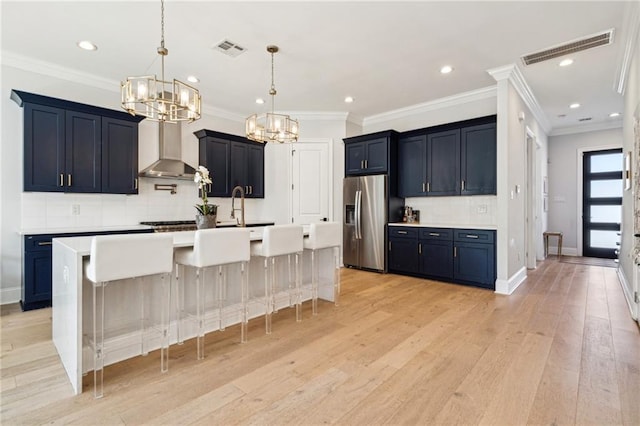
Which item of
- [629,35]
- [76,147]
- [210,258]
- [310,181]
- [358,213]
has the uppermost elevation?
[629,35]

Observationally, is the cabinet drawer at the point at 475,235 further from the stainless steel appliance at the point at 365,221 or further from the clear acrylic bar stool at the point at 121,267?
the clear acrylic bar stool at the point at 121,267

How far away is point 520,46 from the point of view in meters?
3.46

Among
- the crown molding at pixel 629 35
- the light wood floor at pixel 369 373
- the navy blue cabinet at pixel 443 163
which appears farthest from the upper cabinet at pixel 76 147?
the crown molding at pixel 629 35

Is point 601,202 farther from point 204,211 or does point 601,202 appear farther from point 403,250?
point 204,211

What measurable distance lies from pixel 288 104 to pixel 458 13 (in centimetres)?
319

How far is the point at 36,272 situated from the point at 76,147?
153cm

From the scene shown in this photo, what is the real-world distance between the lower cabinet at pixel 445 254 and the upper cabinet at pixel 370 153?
1128 mm

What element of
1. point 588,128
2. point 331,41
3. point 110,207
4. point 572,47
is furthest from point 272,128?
point 588,128

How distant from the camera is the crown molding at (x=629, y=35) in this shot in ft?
8.96

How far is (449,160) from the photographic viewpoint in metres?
4.93

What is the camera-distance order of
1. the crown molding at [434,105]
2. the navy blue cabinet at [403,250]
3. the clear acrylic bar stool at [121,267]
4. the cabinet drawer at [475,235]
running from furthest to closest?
the navy blue cabinet at [403,250]
the crown molding at [434,105]
the cabinet drawer at [475,235]
the clear acrylic bar stool at [121,267]

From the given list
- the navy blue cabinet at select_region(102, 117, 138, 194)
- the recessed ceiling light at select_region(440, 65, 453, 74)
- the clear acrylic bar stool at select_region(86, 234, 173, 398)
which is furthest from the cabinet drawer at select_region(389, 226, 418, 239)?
the navy blue cabinet at select_region(102, 117, 138, 194)

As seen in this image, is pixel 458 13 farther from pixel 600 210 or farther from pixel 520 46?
pixel 600 210

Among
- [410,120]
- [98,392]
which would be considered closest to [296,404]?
[98,392]
